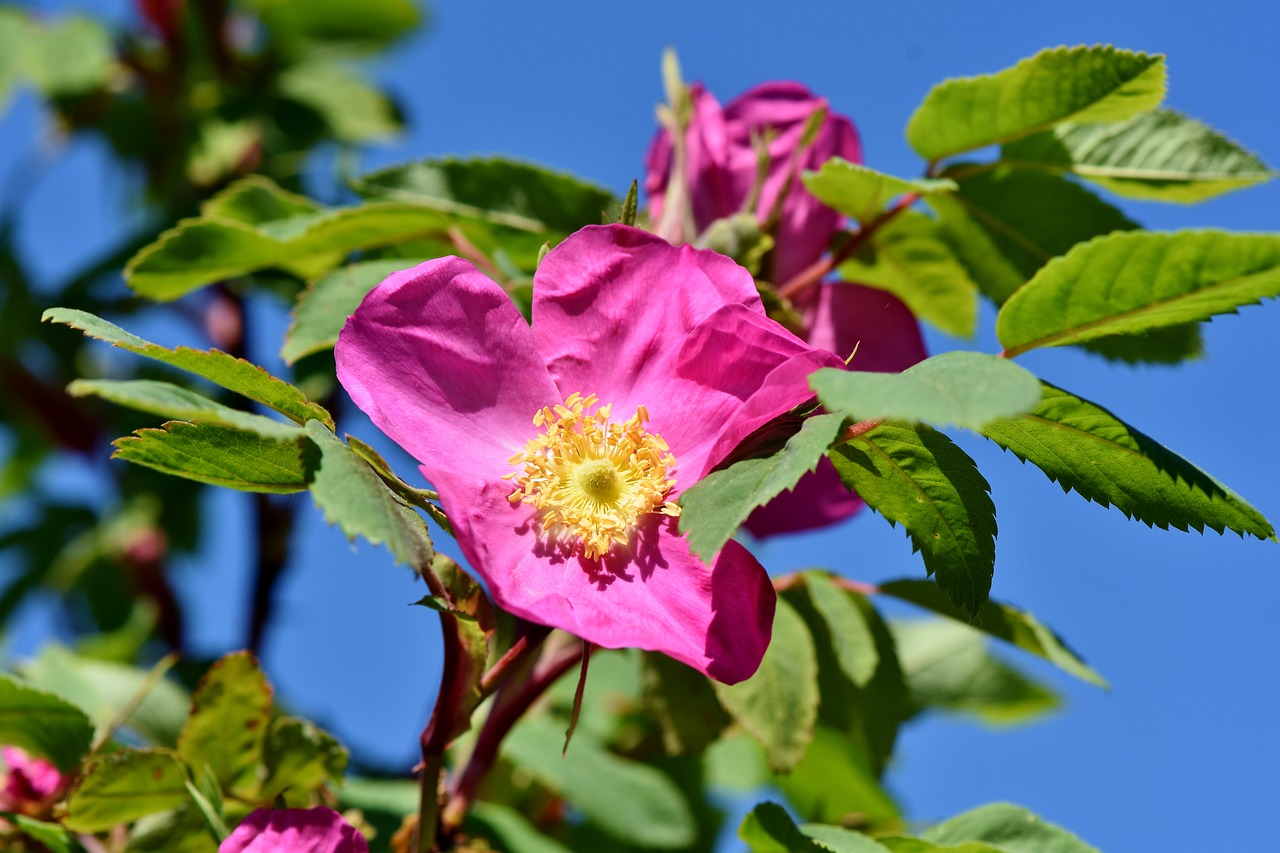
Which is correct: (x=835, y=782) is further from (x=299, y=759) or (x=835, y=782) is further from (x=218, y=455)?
(x=218, y=455)

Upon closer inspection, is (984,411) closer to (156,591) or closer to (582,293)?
(582,293)

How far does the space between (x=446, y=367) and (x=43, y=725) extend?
1.61 ft

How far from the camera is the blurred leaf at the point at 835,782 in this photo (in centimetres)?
157

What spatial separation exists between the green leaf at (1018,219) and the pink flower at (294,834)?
76 cm

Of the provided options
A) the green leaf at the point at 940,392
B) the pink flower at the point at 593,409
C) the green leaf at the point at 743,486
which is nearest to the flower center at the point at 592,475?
the pink flower at the point at 593,409

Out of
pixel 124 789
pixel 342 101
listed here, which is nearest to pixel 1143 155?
pixel 124 789

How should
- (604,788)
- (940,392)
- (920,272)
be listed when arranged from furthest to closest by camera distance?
(604,788)
(920,272)
(940,392)

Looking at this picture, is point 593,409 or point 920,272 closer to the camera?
point 593,409

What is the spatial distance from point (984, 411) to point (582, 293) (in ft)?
1.18

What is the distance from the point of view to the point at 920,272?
4.07ft

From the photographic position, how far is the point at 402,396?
87cm

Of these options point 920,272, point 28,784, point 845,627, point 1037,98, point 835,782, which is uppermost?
point 1037,98

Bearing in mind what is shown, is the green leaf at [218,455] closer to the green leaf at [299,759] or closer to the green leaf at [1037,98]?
the green leaf at [299,759]

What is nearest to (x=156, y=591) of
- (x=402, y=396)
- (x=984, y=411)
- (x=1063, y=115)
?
(x=402, y=396)
